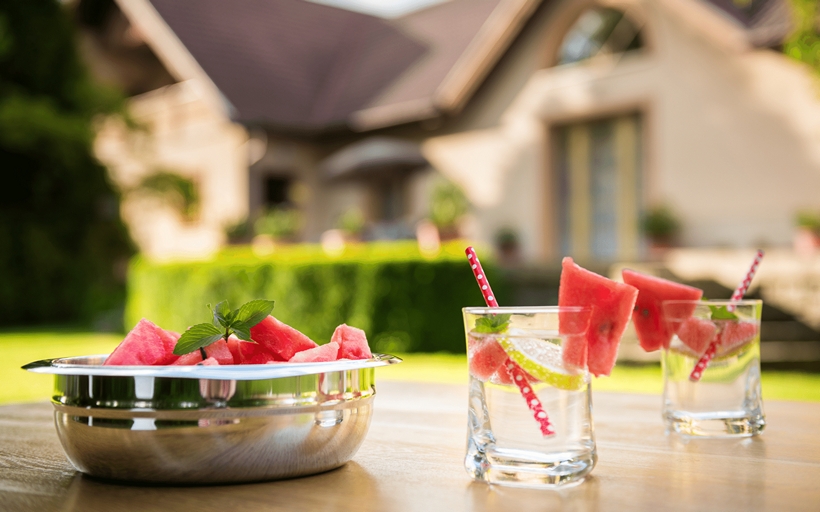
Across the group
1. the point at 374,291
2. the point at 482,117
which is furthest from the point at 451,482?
the point at 482,117

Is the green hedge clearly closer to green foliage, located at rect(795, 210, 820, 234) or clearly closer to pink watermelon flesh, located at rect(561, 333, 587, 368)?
green foliage, located at rect(795, 210, 820, 234)

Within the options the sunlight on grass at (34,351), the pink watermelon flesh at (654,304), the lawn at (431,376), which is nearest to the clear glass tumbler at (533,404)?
the pink watermelon flesh at (654,304)

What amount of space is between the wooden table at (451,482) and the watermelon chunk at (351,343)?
6.2 inches

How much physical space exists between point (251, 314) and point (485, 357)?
33 cm

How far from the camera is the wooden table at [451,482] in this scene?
0.91 m

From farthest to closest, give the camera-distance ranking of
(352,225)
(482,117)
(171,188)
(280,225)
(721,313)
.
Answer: (171,188), (482,117), (280,225), (352,225), (721,313)

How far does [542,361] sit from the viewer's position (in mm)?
1049

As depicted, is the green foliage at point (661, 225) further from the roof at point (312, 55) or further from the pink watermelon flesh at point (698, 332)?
the pink watermelon flesh at point (698, 332)

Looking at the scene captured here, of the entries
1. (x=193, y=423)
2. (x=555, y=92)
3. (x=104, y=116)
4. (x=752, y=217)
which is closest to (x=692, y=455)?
(x=193, y=423)

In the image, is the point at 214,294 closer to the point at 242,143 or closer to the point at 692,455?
the point at 242,143

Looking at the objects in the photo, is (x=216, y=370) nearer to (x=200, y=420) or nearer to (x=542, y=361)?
(x=200, y=420)

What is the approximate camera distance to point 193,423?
0.98m

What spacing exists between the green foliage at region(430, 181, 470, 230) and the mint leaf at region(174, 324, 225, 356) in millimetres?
9843

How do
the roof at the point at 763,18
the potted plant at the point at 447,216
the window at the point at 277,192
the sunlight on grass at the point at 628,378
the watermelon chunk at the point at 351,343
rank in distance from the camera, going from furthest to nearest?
the window at the point at 277,192 → the potted plant at the point at 447,216 → the roof at the point at 763,18 → the sunlight on grass at the point at 628,378 → the watermelon chunk at the point at 351,343
